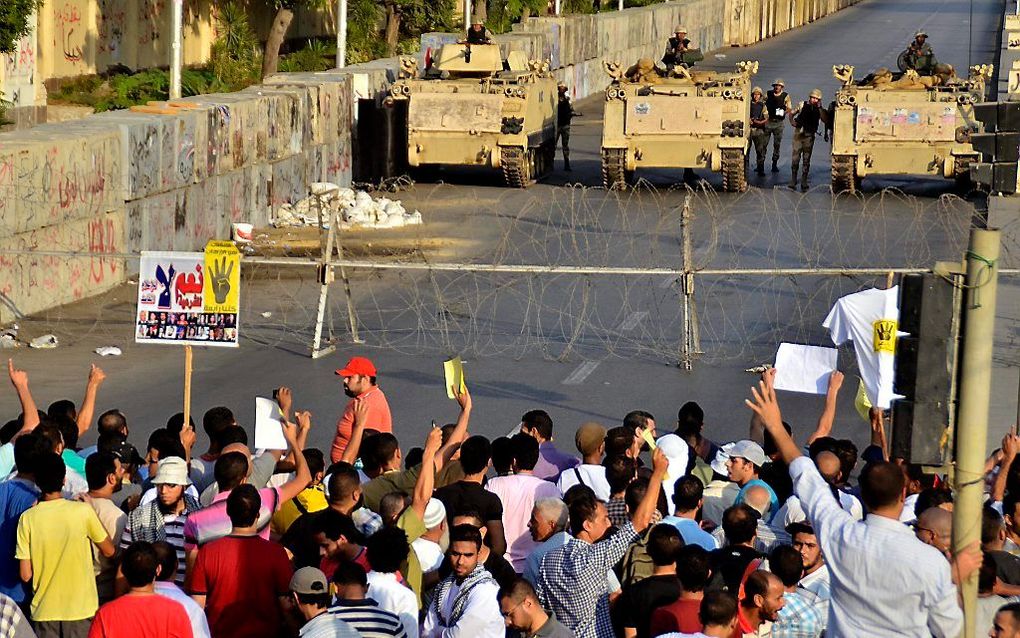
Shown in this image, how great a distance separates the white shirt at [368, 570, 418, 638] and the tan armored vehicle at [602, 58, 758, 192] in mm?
22866

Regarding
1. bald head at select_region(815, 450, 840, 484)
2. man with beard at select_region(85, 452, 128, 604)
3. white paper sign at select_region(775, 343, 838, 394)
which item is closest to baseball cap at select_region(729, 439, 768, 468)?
bald head at select_region(815, 450, 840, 484)

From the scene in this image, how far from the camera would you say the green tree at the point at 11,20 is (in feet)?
90.9

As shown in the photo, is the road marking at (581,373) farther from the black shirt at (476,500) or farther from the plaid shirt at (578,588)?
the plaid shirt at (578,588)

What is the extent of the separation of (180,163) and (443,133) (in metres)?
7.72

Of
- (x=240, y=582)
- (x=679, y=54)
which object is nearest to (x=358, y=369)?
(x=240, y=582)

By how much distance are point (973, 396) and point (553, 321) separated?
13.1 m

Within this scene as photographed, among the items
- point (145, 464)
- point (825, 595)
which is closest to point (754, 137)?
point (145, 464)

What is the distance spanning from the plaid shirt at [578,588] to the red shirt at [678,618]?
38 centimetres

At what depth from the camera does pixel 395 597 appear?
287 inches

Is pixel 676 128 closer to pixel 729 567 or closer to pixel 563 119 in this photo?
pixel 563 119

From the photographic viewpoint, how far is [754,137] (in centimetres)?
3338

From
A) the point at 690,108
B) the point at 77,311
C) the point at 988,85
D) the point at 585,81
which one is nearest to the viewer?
the point at 77,311

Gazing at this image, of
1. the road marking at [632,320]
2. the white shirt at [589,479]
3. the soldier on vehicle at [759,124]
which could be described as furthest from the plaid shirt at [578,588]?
the soldier on vehicle at [759,124]

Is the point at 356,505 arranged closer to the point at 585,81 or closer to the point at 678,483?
the point at 678,483
